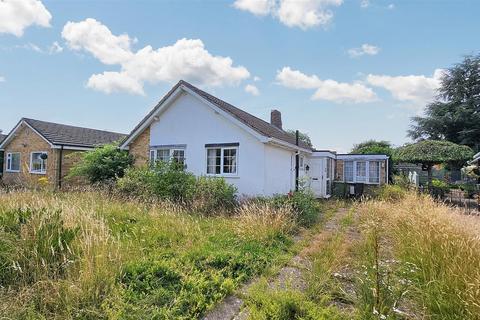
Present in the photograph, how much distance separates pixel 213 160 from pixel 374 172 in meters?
12.6

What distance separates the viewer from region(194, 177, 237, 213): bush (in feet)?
34.2

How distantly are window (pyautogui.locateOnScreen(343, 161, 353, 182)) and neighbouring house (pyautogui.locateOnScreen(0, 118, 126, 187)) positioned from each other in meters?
18.7

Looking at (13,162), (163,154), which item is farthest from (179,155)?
(13,162)

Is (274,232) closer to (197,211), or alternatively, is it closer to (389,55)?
(197,211)

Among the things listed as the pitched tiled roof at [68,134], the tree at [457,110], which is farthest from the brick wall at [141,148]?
the tree at [457,110]

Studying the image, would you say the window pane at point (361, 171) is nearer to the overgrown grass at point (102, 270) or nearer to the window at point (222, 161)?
the window at point (222, 161)

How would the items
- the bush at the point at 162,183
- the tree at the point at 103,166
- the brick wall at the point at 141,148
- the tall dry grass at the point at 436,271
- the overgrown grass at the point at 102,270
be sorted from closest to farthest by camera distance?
the tall dry grass at the point at 436,271 < the overgrown grass at the point at 102,270 < the bush at the point at 162,183 < the tree at the point at 103,166 < the brick wall at the point at 141,148

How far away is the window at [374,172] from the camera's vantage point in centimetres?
1950

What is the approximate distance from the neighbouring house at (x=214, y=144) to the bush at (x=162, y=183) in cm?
173

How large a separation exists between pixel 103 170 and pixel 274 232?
11.9 metres

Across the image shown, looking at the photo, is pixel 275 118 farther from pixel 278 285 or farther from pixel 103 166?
pixel 278 285

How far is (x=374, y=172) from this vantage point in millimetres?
19641

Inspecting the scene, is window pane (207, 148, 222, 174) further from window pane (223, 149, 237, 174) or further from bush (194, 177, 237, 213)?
bush (194, 177, 237, 213)

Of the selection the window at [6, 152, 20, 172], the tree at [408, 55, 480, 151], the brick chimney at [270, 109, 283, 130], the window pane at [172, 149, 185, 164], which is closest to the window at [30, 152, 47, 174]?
the window at [6, 152, 20, 172]
